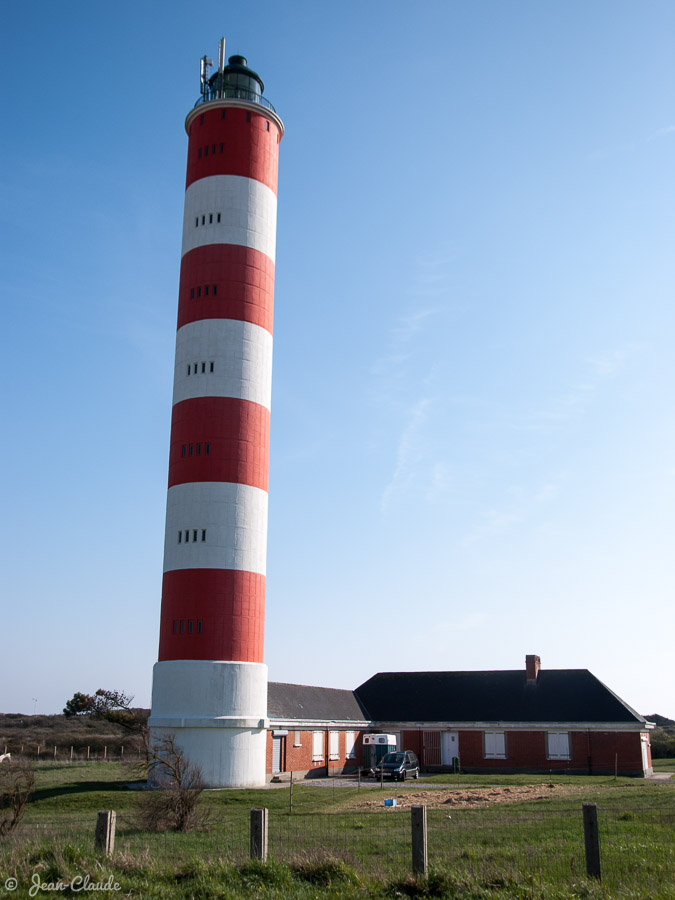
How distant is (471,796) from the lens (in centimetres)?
2561

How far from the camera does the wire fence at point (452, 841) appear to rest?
34.9ft

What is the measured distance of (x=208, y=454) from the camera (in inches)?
1262

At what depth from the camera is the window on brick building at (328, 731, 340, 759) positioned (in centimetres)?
4047

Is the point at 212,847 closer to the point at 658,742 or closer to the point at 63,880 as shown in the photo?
the point at 63,880

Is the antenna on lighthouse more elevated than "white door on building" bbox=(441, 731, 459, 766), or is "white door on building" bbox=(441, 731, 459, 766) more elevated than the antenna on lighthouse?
the antenna on lighthouse

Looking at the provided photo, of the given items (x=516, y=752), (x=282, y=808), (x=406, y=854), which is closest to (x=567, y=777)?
(x=516, y=752)

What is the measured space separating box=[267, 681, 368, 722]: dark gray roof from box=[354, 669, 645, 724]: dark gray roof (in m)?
1.85

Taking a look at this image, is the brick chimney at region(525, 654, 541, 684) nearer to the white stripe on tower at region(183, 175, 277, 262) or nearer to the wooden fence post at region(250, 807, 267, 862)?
the white stripe on tower at region(183, 175, 277, 262)

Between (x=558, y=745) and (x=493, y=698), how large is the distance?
4.39m

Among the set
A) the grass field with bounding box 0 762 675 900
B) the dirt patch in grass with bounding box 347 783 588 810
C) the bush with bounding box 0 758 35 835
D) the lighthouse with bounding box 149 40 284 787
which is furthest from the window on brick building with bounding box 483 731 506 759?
the bush with bounding box 0 758 35 835

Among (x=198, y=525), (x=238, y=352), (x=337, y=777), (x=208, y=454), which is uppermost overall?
(x=238, y=352)

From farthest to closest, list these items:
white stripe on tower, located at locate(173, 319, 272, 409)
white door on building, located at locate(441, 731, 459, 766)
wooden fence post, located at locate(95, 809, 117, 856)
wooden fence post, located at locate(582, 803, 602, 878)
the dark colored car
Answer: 1. white door on building, located at locate(441, 731, 459, 766)
2. the dark colored car
3. white stripe on tower, located at locate(173, 319, 272, 409)
4. wooden fence post, located at locate(95, 809, 117, 856)
5. wooden fence post, located at locate(582, 803, 602, 878)

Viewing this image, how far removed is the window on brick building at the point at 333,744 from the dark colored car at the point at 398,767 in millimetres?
3644

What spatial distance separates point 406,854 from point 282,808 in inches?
458
